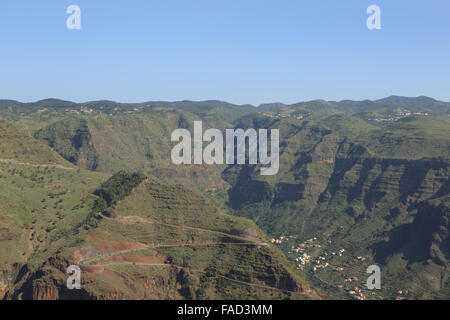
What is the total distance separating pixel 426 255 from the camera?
189000 millimetres

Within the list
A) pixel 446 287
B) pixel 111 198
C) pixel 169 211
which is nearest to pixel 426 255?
pixel 446 287

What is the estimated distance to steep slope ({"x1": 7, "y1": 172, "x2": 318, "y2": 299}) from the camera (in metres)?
121

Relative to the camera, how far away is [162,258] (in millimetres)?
137000

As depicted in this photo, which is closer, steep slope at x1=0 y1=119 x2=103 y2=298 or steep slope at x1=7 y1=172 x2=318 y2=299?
steep slope at x1=7 y1=172 x2=318 y2=299

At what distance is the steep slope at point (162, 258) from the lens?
121 meters

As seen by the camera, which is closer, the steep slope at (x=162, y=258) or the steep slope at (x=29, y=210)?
the steep slope at (x=162, y=258)

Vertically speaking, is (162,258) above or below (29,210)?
below

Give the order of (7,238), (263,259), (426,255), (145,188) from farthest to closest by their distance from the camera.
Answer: (426,255)
(145,188)
(7,238)
(263,259)

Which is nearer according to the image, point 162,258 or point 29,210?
point 162,258

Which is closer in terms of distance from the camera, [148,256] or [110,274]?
[110,274]

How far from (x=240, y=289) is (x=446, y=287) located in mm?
100410
